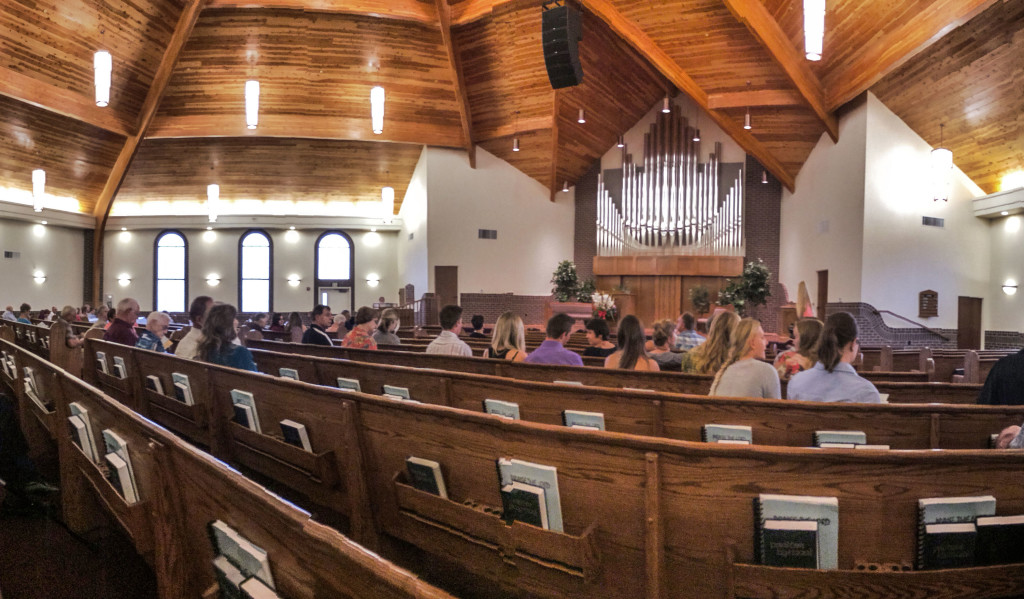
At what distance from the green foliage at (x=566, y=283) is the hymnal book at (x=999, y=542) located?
40.3ft

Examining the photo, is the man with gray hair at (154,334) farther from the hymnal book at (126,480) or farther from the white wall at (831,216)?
the white wall at (831,216)

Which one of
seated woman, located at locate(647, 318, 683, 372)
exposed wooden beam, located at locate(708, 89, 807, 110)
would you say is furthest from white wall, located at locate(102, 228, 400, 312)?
seated woman, located at locate(647, 318, 683, 372)

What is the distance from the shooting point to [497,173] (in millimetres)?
14617

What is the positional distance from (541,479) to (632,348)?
233cm

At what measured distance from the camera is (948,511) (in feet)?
4.76

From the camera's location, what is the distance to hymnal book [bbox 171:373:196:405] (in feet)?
10.7

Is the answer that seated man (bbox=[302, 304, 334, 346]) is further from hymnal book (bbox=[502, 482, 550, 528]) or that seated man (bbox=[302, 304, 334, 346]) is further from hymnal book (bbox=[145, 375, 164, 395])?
hymnal book (bbox=[502, 482, 550, 528])

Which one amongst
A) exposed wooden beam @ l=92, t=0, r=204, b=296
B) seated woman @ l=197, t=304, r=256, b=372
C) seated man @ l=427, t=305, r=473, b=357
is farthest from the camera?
exposed wooden beam @ l=92, t=0, r=204, b=296

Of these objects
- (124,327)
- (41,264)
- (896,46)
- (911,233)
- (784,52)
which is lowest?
(124,327)

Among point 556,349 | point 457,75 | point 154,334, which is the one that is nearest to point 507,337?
point 556,349

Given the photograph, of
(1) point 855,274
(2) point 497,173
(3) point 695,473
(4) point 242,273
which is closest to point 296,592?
(3) point 695,473

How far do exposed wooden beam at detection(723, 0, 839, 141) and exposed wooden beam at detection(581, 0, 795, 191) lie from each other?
1.46 meters

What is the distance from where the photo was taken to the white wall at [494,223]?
14242 mm

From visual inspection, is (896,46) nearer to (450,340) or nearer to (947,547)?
(450,340)
